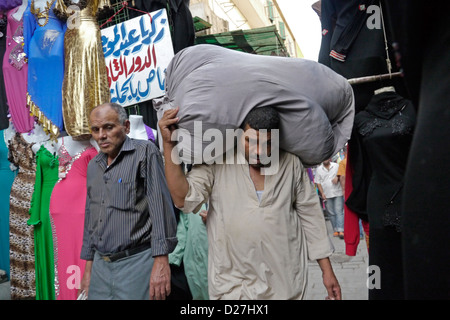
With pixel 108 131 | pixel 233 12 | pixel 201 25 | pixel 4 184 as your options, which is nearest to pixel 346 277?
pixel 108 131

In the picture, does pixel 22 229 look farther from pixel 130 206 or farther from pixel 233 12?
pixel 233 12

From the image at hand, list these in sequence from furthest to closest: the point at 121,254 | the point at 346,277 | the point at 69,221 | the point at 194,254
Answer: the point at 346,277, the point at 69,221, the point at 194,254, the point at 121,254

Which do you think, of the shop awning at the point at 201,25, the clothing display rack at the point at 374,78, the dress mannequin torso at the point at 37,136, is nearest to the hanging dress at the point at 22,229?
the dress mannequin torso at the point at 37,136

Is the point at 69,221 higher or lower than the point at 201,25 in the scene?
lower

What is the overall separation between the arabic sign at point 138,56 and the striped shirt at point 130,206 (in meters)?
1.54

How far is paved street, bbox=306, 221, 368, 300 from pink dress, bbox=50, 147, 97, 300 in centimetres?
232

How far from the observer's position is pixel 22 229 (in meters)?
4.99

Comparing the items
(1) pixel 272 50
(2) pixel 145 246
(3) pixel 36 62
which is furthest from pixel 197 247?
(1) pixel 272 50

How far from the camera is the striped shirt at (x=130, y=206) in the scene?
278 cm

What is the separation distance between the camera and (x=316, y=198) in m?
2.33

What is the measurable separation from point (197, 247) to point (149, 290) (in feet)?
4.56

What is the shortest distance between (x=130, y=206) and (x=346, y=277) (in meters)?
3.57

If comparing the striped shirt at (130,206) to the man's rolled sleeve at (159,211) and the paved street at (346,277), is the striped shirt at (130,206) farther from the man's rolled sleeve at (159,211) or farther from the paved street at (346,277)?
the paved street at (346,277)

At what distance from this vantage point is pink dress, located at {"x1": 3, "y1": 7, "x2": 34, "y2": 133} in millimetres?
4969
